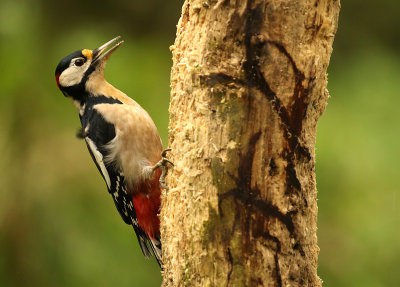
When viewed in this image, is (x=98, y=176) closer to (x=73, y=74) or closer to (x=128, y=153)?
(x=73, y=74)

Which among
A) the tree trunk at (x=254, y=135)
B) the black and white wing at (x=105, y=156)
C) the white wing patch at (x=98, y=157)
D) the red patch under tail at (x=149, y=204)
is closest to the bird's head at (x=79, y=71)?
the black and white wing at (x=105, y=156)

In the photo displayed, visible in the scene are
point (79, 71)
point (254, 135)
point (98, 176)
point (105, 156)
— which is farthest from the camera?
point (98, 176)

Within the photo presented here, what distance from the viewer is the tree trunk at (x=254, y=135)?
6.17 feet

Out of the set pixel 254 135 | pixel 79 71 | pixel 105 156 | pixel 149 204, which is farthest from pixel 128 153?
pixel 254 135

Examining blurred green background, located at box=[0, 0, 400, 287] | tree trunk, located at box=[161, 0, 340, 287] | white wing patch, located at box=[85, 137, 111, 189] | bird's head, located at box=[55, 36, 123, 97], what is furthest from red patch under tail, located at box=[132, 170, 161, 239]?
blurred green background, located at box=[0, 0, 400, 287]

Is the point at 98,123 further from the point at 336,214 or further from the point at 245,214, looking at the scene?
the point at 336,214

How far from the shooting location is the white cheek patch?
9.62 feet

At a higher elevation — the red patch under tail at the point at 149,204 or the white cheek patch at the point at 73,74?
the white cheek patch at the point at 73,74

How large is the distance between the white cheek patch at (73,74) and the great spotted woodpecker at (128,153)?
0.03m

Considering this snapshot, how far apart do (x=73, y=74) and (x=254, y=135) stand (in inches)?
51.9

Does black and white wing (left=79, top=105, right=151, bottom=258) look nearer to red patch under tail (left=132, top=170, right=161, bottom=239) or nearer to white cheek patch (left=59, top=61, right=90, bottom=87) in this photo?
red patch under tail (left=132, top=170, right=161, bottom=239)

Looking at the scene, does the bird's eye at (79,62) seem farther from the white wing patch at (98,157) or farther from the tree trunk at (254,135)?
the tree trunk at (254,135)

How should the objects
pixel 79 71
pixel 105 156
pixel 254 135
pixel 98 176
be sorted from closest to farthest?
pixel 254 135 → pixel 105 156 → pixel 79 71 → pixel 98 176

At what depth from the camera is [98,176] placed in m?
4.22
